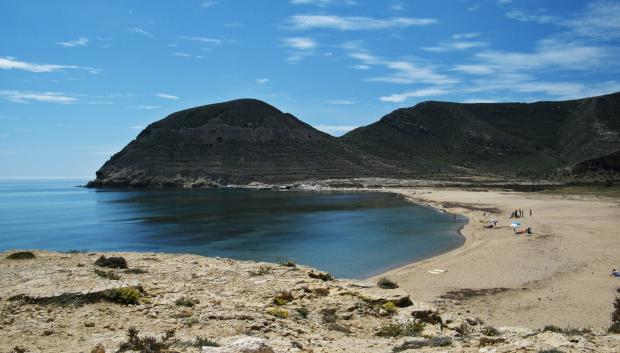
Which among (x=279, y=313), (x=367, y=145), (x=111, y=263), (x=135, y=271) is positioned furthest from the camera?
(x=367, y=145)

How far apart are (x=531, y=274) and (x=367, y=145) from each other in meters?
147

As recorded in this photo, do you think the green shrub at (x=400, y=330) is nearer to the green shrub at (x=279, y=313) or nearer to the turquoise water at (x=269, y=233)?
the green shrub at (x=279, y=313)

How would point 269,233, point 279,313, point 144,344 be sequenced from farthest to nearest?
point 269,233, point 279,313, point 144,344

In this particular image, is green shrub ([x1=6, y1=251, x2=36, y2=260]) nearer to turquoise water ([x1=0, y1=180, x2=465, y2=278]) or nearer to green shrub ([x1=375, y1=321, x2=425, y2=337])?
turquoise water ([x1=0, y1=180, x2=465, y2=278])

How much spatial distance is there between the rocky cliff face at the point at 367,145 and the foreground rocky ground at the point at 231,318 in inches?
4826

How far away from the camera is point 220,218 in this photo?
2400 inches

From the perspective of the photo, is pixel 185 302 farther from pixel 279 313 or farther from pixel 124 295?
pixel 279 313

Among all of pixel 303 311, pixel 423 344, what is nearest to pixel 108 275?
pixel 303 311

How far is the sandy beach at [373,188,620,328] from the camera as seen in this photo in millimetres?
17688

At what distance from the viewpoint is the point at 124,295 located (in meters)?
12.0

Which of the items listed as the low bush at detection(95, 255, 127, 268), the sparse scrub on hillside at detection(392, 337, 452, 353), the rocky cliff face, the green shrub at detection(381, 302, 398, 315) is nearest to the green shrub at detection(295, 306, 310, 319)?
the green shrub at detection(381, 302, 398, 315)

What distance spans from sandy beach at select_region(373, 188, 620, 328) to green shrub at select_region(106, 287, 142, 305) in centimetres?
1213

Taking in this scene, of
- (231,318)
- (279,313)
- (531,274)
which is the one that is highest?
(231,318)

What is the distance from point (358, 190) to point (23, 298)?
109 meters
